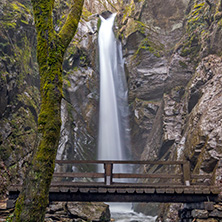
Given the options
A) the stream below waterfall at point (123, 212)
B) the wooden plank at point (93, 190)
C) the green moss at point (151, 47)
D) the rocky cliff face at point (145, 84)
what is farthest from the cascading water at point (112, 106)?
the wooden plank at point (93, 190)

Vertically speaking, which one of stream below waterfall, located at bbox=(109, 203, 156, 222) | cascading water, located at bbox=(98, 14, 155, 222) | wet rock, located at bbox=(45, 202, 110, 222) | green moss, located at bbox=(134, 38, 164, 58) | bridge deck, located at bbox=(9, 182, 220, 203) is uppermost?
green moss, located at bbox=(134, 38, 164, 58)

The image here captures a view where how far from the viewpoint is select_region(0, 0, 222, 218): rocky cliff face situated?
41.2 ft

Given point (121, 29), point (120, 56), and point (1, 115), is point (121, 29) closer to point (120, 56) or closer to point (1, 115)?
point (120, 56)

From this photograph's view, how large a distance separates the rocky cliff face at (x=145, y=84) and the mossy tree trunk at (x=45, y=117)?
7.34 meters

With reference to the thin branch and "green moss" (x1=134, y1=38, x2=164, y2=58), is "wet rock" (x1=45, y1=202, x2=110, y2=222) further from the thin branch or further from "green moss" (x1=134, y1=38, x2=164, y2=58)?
"green moss" (x1=134, y1=38, x2=164, y2=58)

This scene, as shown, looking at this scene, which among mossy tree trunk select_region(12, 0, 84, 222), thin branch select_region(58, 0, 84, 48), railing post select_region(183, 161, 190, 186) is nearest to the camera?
mossy tree trunk select_region(12, 0, 84, 222)

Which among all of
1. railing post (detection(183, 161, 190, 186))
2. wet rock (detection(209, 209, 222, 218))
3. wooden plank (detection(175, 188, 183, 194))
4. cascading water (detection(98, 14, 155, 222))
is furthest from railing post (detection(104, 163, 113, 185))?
cascading water (detection(98, 14, 155, 222))

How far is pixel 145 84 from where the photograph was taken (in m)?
22.4

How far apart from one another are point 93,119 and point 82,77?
14.1 ft

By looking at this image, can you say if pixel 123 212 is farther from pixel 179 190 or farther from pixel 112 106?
pixel 112 106

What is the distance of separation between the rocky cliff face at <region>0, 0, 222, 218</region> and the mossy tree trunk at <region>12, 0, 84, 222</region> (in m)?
7.34

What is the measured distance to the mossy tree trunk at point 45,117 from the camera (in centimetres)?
405

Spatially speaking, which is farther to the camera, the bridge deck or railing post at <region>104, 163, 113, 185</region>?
railing post at <region>104, 163, 113, 185</region>

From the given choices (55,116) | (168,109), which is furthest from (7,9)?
(55,116)
